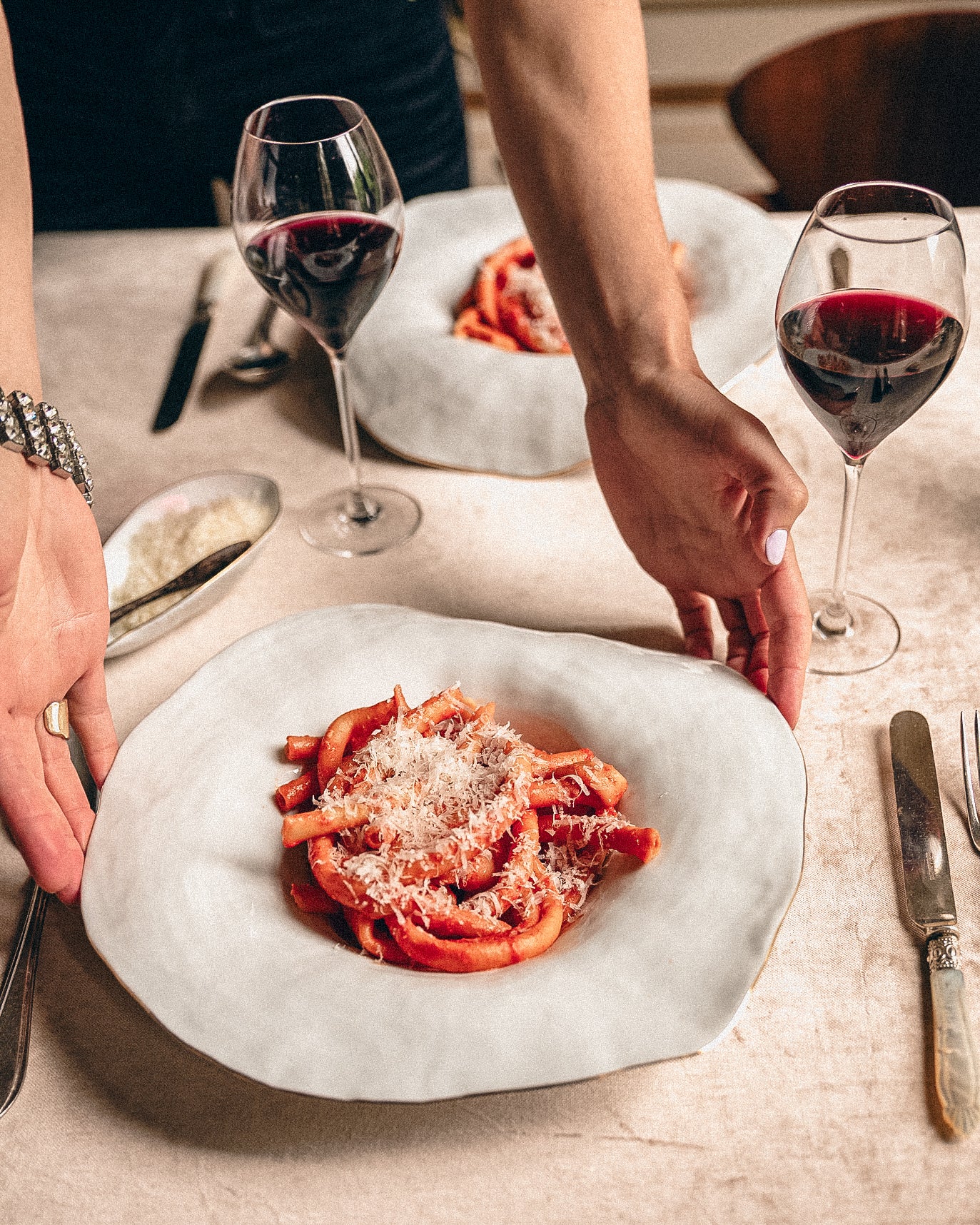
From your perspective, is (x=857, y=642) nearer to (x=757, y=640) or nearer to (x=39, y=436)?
(x=757, y=640)

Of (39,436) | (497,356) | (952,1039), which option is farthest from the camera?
(497,356)

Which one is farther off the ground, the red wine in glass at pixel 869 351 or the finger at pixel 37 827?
the red wine in glass at pixel 869 351

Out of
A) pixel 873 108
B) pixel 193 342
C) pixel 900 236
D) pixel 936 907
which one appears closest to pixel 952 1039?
pixel 936 907

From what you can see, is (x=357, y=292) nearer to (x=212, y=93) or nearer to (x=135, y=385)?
(x=135, y=385)

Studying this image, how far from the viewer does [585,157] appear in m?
1.15

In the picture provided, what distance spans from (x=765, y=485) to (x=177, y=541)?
0.60m

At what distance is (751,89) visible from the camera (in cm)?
213

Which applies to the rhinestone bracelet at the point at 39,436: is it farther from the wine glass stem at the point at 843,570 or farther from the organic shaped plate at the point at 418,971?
the wine glass stem at the point at 843,570

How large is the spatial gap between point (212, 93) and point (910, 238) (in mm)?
1260

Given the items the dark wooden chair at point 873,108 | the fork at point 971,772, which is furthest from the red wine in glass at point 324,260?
the dark wooden chair at point 873,108

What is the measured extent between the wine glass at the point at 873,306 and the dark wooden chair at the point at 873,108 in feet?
4.72

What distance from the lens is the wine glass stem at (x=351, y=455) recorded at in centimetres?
114

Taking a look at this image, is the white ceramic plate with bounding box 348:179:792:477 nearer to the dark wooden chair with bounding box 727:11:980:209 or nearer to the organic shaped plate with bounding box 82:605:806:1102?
the organic shaped plate with bounding box 82:605:806:1102

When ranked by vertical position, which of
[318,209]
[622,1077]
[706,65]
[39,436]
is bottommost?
[706,65]
